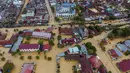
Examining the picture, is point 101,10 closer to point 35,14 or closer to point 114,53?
point 114,53

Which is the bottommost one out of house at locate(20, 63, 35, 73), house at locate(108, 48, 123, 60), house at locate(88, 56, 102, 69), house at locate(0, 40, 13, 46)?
house at locate(108, 48, 123, 60)

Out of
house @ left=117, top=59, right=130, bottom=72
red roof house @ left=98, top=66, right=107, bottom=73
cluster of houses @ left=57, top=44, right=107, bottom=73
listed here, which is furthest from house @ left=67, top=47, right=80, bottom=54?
house @ left=117, top=59, right=130, bottom=72

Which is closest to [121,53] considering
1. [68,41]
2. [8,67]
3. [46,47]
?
[68,41]

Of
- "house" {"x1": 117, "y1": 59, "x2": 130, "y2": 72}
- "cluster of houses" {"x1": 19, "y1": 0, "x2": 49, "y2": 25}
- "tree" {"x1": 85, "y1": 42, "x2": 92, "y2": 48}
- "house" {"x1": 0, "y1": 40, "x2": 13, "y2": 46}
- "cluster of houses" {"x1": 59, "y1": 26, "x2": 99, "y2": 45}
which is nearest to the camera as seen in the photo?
"house" {"x1": 117, "y1": 59, "x2": 130, "y2": 72}

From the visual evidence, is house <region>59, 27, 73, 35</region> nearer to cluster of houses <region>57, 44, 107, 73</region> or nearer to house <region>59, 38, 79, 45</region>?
house <region>59, 38, 79, 45</region>

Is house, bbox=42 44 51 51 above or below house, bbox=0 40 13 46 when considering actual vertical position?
below

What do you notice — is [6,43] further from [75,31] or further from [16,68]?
[75,31]
